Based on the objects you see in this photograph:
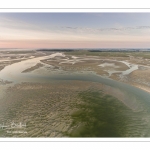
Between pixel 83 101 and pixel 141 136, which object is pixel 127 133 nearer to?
pixel 141 136

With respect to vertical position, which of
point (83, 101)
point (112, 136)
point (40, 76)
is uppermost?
point (40, 76)

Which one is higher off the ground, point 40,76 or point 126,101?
point 40,76

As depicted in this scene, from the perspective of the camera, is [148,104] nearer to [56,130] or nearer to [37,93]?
[56,130]

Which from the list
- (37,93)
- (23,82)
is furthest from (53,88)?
(23,82)

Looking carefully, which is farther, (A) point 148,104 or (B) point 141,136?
(A) point 148,104

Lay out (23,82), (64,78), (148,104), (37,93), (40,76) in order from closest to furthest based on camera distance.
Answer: (148,104)
(37,93)
(23,82)
(64,78)
(40,76)

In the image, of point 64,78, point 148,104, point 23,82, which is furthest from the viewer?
point 64,78

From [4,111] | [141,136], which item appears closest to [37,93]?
[4,111]

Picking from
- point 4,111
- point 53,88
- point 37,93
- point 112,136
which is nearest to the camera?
point 112,136

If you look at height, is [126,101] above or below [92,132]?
above
